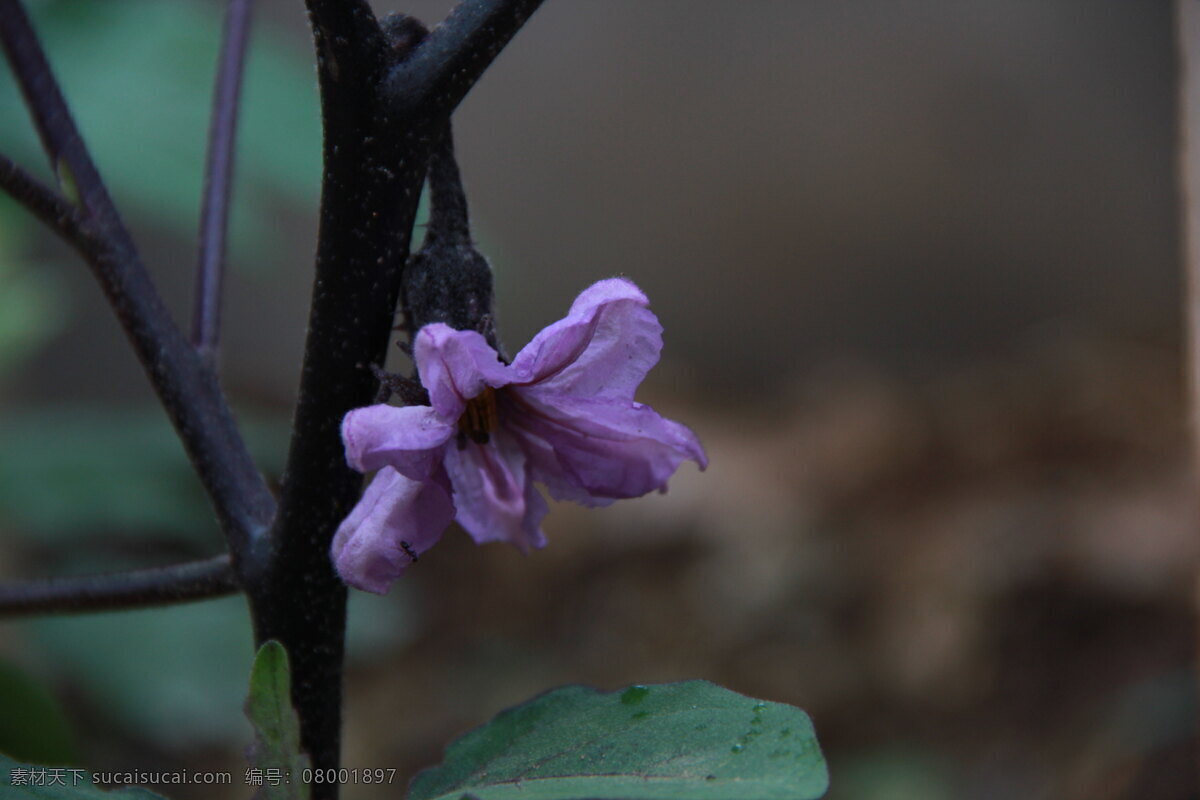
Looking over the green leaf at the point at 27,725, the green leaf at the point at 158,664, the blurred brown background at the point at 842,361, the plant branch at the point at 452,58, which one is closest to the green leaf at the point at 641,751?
the plant branch at the point at 452,58

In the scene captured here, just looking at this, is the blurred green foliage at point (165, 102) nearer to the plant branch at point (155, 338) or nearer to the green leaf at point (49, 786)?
the plant branch at point (155, 338)

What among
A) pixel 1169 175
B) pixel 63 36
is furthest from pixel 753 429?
pixel 63 36

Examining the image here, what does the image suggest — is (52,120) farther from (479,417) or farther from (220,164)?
(479,417)

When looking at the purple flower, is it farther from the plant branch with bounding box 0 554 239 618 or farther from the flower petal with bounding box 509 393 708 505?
the plant branch with bounding box 0 554 239 618

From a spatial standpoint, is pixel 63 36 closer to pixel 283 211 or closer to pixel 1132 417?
pixel 283 211

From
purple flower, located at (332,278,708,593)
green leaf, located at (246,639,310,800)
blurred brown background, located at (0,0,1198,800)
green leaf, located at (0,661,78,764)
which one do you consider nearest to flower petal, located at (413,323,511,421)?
purple flower, located at (332,278,708,593)
